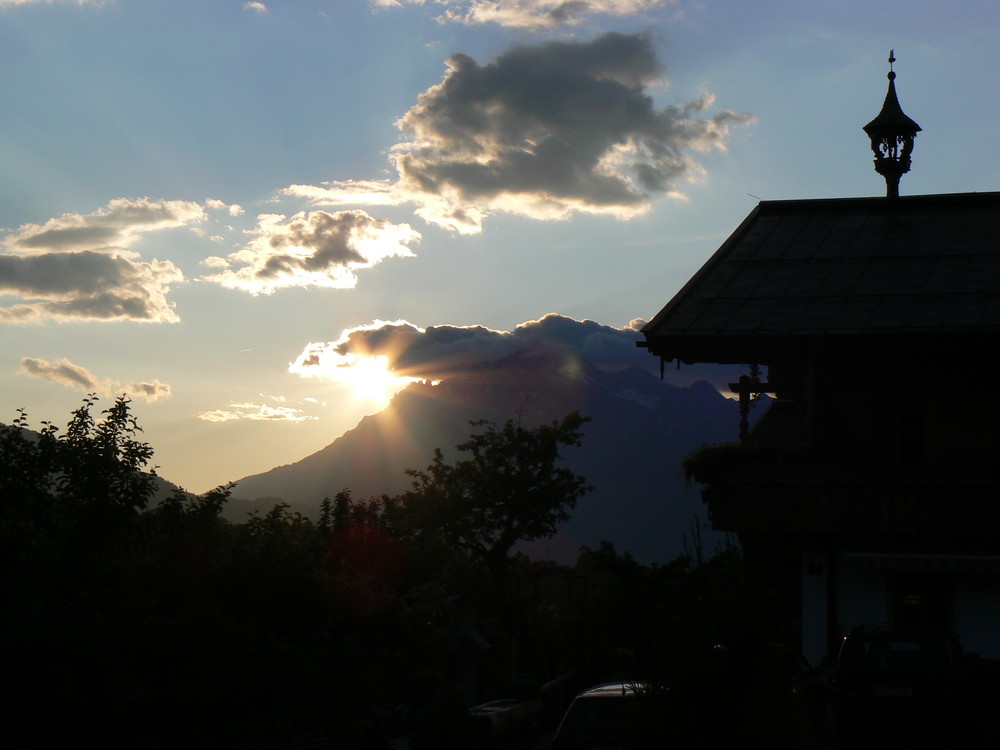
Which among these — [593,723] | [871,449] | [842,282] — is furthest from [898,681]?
[842,282]

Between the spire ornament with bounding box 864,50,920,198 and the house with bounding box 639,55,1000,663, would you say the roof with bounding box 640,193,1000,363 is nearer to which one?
the house with bounding box 639,55,1000,663

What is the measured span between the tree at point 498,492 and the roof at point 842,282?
25.8 m

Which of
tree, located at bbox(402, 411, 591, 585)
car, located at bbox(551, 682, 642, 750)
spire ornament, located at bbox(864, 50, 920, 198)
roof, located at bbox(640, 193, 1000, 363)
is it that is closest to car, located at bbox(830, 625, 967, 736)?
car, located at bbox(551, 682, 642, 750)

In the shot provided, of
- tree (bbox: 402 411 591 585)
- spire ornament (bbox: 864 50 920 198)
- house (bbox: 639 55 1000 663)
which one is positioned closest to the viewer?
Result: house (bbox: 639 55 1000 663)

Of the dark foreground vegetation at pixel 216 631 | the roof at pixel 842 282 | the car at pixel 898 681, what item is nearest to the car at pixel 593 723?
the dark foreground vegetation at pixel 216 631

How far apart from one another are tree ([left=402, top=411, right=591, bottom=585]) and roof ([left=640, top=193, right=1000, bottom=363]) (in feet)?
84.6

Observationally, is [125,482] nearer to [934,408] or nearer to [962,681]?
[962,681]

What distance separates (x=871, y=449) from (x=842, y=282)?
12.8 ft

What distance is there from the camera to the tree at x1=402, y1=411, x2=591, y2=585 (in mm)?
50438

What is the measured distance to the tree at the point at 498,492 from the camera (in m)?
50.4

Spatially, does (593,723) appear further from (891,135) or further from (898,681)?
(891,135)

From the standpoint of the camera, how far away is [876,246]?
2453 cm

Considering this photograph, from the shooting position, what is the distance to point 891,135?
Answer: 1316 inches

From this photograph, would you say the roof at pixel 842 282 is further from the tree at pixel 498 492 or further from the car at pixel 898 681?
the tree at pixel 498 492
